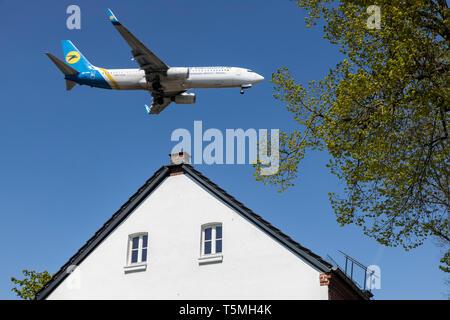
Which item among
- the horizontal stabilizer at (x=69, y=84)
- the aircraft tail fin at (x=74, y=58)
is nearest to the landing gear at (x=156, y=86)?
the aircraft tail fin at (x=74, y=58)

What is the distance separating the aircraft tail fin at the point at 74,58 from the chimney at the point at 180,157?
84.0 feet

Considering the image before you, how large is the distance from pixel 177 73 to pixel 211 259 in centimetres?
2053

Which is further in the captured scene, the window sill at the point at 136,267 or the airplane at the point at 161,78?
the airplane at the point at 161,78

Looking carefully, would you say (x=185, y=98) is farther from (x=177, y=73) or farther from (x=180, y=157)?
(x=180, y=157)

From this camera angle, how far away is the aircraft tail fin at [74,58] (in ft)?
156

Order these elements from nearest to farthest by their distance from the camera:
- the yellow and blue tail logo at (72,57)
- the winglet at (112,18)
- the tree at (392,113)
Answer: the tree at (392,113) → the winglet at (112,18) → the yellow and blue tail logo at (72,57)

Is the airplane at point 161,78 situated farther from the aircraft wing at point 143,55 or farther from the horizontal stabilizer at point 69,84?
the horizontal stabilizer at point 69,84

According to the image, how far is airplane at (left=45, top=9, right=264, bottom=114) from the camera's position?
3856 centimetres

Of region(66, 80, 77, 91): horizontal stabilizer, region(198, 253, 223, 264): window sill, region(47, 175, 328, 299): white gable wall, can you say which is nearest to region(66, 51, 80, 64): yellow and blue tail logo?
region(66, 80, 77, 91): horizontal stabilizer

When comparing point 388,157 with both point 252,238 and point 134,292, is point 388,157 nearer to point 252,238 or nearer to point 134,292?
point 252,238

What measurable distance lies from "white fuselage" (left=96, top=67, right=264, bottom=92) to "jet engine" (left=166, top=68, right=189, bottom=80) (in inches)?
10.1

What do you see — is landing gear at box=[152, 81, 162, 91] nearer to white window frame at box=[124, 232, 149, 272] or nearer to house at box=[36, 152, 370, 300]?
house at box=[36, 152, 370, 300]
